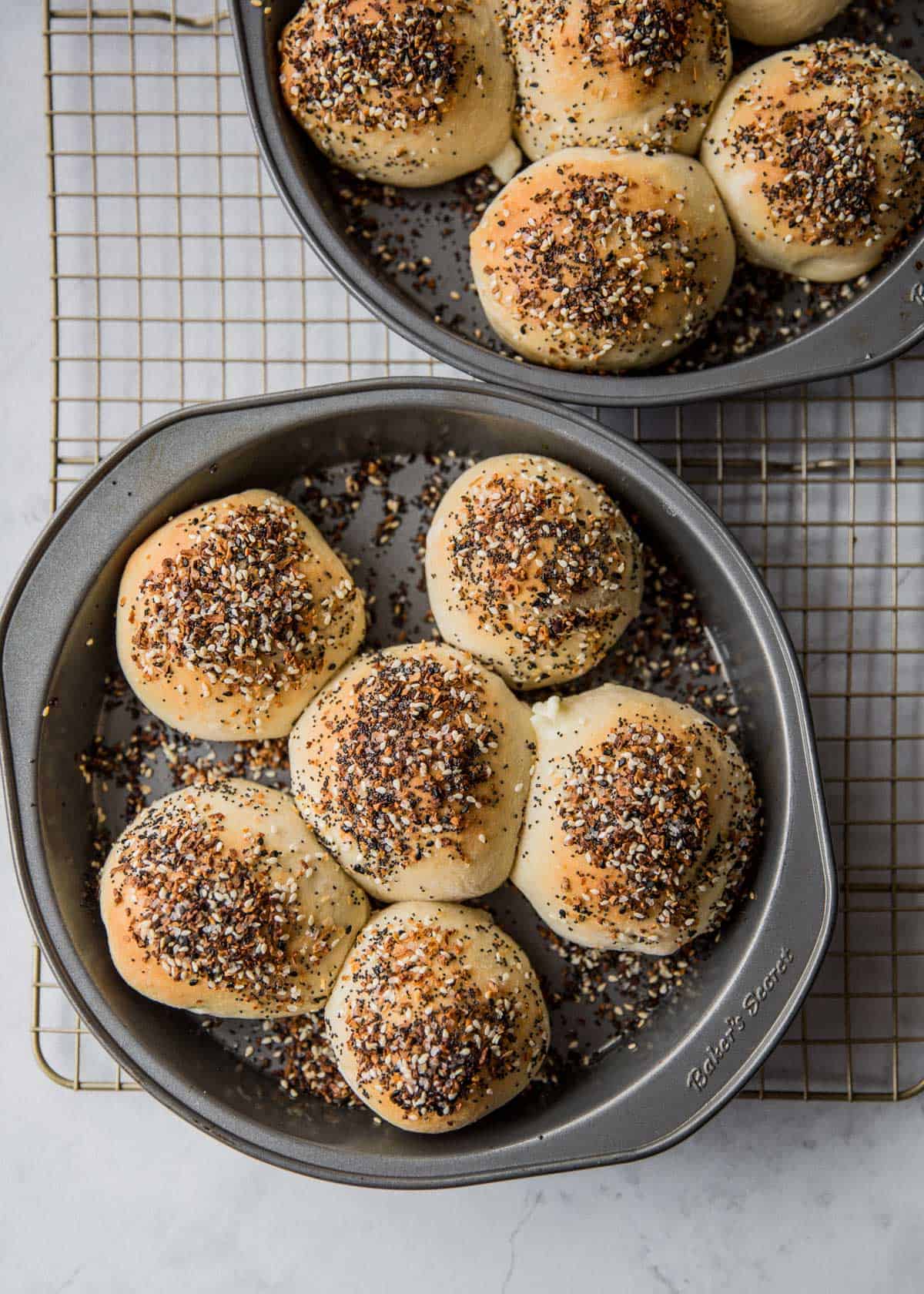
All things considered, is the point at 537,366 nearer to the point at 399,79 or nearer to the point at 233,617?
the point at 399,79

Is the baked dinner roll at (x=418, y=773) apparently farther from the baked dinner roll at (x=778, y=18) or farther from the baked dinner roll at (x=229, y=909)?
the baked dinner roll at (x=778, y=18)

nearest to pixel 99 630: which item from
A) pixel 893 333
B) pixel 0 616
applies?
pixel 0 616

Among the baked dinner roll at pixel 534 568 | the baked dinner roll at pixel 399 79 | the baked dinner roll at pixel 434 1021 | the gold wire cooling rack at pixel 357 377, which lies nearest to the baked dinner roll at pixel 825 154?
the gold wire cooling rack at pixel 357 377

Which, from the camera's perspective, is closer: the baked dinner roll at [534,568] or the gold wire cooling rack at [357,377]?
the baked dinner roll at [534,568]

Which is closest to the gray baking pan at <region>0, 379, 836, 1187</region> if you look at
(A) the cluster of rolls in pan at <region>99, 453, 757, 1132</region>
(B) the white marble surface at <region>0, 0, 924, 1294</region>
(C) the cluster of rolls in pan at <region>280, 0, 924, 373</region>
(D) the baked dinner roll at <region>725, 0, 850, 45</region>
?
(A) the cluster of rolls in pan at <region>99, 453, 757, 1132</region>

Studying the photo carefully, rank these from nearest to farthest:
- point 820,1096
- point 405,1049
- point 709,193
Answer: point 405,1049 → point 709,193 → point 820,1096

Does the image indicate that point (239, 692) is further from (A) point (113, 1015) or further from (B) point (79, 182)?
(B) point (79, 182)
